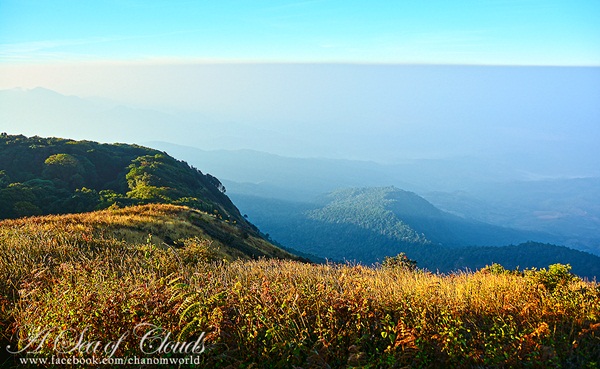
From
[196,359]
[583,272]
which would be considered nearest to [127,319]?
[196,359]

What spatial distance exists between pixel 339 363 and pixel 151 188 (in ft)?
144

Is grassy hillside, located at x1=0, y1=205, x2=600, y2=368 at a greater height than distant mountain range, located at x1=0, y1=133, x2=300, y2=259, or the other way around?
grassy hillside, located at x1=0, y1=205, x2=600, y2=368

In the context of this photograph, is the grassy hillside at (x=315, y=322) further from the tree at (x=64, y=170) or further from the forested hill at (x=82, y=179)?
the tree at (x=64, y=170)

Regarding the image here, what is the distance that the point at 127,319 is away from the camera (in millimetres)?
5344

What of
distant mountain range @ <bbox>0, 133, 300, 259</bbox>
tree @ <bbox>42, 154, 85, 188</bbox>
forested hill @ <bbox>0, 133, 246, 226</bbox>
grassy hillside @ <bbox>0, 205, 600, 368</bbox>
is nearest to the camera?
grassy hillside @ <bbox>0, 205, 600, 368</bbox>

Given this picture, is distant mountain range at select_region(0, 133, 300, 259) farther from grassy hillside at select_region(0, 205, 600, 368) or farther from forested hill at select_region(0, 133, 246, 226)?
grassy hillside at select_region(0, 205, 600, 368)

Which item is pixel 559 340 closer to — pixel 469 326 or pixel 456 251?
pixel 469 326

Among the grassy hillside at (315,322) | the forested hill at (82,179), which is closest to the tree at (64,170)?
the forested hill at (82,179)

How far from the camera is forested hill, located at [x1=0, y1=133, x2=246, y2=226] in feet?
123

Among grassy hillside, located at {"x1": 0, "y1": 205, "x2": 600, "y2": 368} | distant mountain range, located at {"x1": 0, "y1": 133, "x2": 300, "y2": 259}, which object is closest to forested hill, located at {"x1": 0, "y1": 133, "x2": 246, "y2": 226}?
distant mountain range, located at {"x1": 0, "y1": 133, "x2": 300, "y2": 259}

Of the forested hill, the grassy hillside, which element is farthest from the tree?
the grassy hillside

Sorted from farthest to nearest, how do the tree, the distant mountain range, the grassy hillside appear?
1. the tree
2. the distant mountain range
3. the grassy hillside

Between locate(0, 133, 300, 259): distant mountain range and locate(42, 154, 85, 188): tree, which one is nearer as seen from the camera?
locate(0, 133, 300, 259): distant mountain range

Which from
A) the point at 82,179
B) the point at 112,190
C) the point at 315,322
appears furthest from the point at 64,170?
the point at 315,322
